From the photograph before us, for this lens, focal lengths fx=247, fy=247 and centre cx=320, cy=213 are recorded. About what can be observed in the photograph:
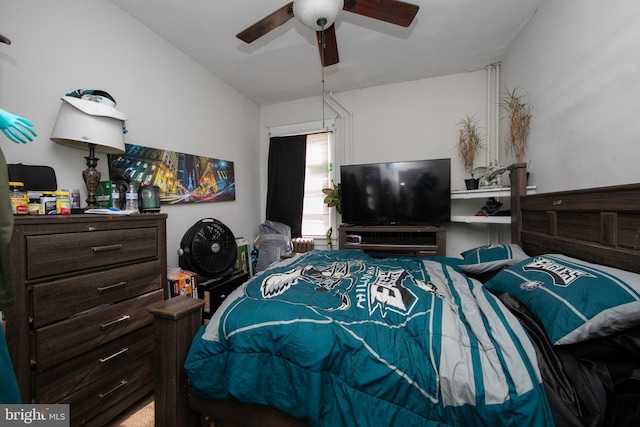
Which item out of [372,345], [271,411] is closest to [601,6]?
[372,345]

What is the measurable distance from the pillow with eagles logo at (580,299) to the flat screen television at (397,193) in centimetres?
175

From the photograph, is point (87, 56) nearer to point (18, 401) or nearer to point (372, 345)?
point (18, 401)

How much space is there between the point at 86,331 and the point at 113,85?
1.69 meters

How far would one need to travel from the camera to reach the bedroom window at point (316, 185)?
11.3ft

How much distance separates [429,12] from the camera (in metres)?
1.94

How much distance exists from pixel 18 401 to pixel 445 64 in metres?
3.59

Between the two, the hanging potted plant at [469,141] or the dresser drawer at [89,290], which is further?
the hanging potted plant at [469,141]

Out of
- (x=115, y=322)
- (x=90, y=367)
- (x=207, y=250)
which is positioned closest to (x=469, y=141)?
(x=207, y=250)

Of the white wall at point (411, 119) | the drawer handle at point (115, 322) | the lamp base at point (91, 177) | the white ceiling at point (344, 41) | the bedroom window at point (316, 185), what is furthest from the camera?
the bedroom window at point (316, 185)

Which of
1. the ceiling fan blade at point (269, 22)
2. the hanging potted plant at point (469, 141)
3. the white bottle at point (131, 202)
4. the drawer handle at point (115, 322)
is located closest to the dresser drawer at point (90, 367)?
the drawer handle at point (115, 322)

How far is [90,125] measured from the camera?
1.39m

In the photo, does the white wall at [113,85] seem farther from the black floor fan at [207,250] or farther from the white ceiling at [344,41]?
the black floor fan at [207,250]

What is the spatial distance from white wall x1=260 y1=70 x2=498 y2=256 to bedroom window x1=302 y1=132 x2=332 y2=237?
198 millimetres

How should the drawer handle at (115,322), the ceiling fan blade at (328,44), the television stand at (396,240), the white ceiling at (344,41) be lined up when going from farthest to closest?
the television stand at (396,240) < the white ceiling at (344,41) < the ceiling fan blade at (328,44) < the drawer handle at (115,322)
